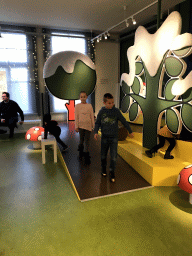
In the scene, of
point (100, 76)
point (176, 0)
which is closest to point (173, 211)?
point (176, 0)

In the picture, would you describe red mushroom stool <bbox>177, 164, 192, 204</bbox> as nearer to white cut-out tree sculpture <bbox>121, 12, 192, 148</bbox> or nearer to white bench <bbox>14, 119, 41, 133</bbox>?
white cut-out tree sculpture <bbox>121, 12, 192, 148</bbox>

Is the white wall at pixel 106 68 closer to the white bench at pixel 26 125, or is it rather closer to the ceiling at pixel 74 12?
the ceiling at pixel 74 12

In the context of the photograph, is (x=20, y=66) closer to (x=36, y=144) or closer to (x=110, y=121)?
(x=36, y=144)

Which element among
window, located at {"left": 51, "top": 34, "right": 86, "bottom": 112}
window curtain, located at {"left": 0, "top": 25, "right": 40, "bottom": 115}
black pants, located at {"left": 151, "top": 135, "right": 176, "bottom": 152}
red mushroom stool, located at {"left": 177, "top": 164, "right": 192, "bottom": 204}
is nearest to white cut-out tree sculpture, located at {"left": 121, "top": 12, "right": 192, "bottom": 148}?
black pants, located at {"left": 151, "top": 135, "right": 176, "bottom": 152}

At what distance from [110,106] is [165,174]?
1278 millimetres

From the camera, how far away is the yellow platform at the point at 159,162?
9.86 feet

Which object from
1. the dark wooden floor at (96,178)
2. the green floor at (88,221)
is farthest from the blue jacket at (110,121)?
the green floor at (88,221)

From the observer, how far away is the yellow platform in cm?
301

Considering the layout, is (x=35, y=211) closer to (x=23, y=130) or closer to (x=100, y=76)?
(x=23, y=130)

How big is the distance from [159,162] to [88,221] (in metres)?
1.53

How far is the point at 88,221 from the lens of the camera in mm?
2199

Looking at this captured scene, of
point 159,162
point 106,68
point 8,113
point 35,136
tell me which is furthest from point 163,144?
point 106,68

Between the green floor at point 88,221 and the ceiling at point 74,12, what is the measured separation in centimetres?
454

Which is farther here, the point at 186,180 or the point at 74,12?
the point at 74,12
